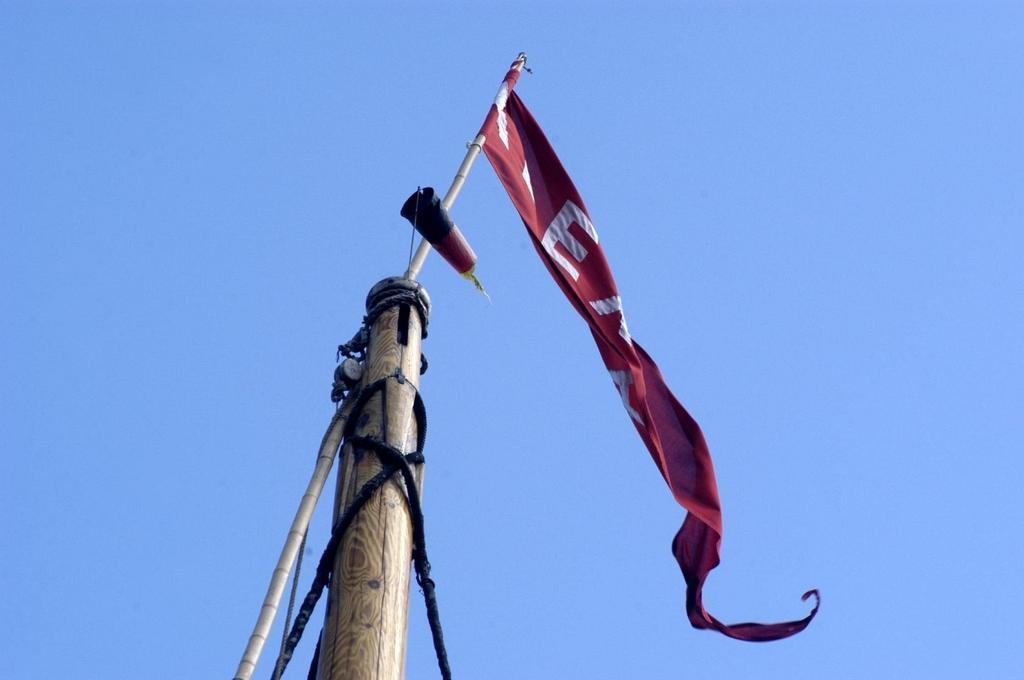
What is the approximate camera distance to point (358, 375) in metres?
6.30

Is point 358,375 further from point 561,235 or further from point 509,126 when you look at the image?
point 509,126

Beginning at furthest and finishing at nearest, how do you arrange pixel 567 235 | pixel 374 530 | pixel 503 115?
pixel 503 115 → pixel 567 235 → pixel 374 530

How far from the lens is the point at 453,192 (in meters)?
8.03

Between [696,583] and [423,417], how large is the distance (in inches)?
115

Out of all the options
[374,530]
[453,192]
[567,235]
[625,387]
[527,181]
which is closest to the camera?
[374,530]

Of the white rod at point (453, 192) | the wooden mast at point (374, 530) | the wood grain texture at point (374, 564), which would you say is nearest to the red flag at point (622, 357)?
the white rod at point (453, 192)

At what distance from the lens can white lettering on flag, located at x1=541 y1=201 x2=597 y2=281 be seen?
9.06 metres

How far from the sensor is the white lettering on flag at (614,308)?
8953 millimetres

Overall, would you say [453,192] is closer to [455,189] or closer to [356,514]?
[455,189]

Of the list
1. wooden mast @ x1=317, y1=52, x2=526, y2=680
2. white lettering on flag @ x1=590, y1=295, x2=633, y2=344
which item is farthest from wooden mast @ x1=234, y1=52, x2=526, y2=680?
white lettering on flag @ x1=590, y1=295, x2=633, y2=344

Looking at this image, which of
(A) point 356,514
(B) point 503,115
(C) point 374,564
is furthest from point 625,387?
(C) point 374,564

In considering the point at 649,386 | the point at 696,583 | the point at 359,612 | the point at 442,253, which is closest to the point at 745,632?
the point at 696,583

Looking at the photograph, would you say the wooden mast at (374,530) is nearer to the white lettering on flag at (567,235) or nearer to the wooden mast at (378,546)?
the wooden mast at (378,546)

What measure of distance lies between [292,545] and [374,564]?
466 mm
